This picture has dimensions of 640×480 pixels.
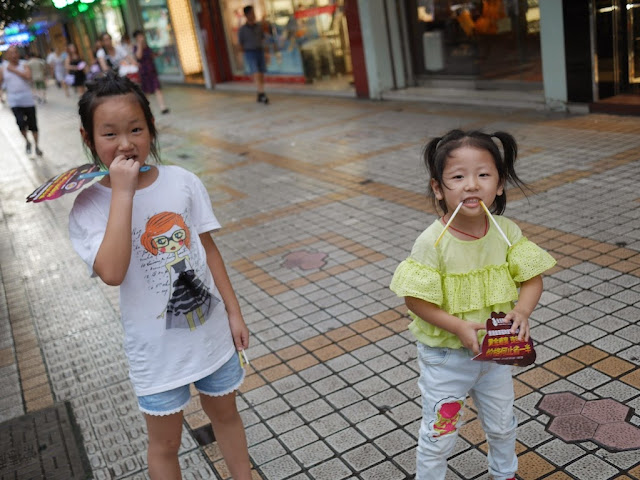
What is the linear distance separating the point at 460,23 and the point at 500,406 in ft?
31.6

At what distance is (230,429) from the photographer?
2422 millimetres

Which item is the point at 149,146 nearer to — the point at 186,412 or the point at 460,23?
the point at 186,412

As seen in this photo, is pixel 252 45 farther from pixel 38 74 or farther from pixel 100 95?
pixel 100 95

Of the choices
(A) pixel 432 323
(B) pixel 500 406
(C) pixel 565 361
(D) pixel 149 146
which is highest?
(D) pixel 149 146

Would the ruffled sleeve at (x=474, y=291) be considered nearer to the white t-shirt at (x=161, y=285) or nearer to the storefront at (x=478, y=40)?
the white t-shirt at (x=161, y=285)

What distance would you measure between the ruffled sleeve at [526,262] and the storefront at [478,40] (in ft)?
25.7

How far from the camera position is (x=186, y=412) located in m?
3.37

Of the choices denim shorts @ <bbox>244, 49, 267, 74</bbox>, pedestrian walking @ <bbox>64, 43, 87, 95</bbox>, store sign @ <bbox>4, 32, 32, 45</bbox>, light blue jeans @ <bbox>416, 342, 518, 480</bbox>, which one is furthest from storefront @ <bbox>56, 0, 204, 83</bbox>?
light blue jeans @ <bbox>416, 342, 518, 480</bbox>

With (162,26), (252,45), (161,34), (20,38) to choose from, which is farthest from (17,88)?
(20,38)

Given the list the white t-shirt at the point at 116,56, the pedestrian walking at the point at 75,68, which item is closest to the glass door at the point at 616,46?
the white t-shirt at the point at 116,56

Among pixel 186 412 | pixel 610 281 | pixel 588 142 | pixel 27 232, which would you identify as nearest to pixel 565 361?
pixel 610 281

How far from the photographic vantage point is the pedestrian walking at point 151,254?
6.48 feet

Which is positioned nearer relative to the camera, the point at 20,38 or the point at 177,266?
the point at 177,266

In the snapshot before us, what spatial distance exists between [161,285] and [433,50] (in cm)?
1018
